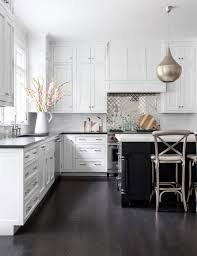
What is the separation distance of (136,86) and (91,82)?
36.2 inches

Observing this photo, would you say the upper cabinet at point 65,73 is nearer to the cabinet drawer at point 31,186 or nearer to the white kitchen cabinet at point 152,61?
the white kitchen cabinet at point 152,61

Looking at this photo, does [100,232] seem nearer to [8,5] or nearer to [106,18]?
[8,5]

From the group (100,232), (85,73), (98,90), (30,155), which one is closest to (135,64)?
(98,90)

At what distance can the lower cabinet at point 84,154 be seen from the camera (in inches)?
268

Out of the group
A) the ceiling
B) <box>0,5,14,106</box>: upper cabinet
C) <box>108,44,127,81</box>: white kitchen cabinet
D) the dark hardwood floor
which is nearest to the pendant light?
the ceiling

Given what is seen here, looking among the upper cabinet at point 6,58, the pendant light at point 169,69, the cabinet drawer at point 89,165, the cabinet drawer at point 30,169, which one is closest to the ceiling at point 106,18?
the pendant light at point 169,69

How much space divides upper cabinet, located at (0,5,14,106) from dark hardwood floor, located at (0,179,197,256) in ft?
4.57

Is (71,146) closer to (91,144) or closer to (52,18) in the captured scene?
(91,144)

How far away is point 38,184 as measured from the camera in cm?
416

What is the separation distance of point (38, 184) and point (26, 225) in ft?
2.20

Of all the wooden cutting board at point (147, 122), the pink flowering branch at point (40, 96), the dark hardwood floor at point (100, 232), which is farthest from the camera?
the wooden cutting board at point (147, 122)

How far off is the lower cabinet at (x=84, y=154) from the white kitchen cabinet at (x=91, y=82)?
0.62m

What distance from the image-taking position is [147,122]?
7309mm

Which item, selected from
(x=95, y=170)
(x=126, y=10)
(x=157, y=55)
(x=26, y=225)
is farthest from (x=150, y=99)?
(x=26, y=225)
